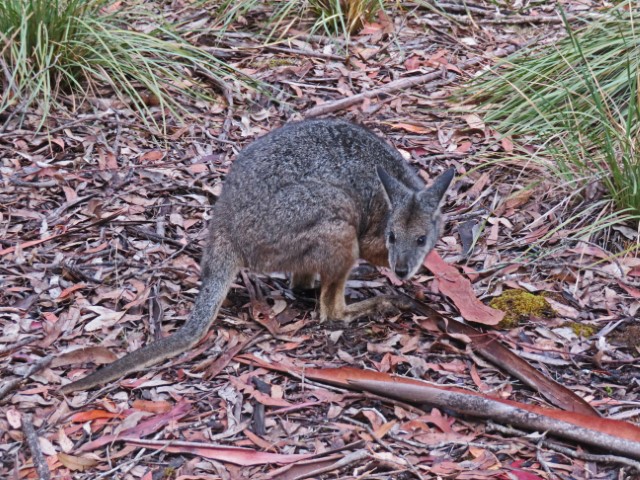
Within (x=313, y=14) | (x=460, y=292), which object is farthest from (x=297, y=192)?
(x=313, y=14)

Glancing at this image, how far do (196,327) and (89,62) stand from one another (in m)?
3.07

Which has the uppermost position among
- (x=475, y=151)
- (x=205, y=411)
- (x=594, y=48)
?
(x=594, y=48)

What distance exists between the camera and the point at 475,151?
6531 mm

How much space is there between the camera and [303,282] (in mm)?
5438

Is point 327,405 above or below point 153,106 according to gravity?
below

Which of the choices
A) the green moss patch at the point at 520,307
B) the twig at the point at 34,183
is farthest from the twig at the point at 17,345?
the green moss patch at the point at 520,307

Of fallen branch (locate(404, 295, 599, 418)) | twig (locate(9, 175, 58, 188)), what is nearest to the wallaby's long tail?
fallen branch (locate(404, 295, 599, 418))

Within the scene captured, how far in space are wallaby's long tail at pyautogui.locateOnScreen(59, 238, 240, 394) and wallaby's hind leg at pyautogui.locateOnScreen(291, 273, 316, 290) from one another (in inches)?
21.0

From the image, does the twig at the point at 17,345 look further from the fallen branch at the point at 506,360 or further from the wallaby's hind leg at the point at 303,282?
the fallen branch at the point at 506,360

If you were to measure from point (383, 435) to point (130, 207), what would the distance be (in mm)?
2668

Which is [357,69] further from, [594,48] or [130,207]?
[130,207]

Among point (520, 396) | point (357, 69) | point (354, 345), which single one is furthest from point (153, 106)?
point (520, 396)

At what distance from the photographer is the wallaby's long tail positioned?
4.27 m

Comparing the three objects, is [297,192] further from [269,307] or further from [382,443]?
[382,443]
